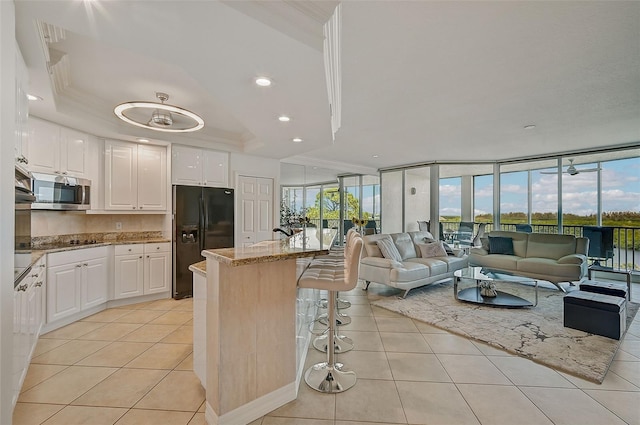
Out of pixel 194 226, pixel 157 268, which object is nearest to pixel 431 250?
pixel 194 226

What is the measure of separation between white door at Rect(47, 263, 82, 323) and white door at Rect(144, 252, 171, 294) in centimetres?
80

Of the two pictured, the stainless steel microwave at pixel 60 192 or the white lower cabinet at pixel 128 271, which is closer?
the stainless steel microwave at pixel 60 192

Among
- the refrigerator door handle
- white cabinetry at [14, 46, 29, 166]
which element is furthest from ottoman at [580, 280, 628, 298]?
white cabinetry at [14, 46, 29, 166]

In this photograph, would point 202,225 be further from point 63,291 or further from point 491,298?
point 491,298

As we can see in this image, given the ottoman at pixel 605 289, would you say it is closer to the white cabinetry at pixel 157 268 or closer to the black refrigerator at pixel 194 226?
the black refrigerator at pixel 194 226

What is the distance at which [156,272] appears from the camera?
4078mm

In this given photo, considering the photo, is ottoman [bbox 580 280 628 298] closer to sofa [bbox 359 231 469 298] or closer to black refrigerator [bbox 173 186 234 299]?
A: sofa [bbox 359 231 469 298]

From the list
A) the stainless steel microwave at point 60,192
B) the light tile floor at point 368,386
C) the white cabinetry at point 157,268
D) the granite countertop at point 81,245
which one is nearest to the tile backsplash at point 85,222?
the granite countertop at point 81,245

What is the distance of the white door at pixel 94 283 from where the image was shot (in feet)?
11.1

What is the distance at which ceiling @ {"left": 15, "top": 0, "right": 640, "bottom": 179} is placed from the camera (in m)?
1.52

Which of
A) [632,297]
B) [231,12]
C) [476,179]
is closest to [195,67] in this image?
[231,12]

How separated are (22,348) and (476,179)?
817cm

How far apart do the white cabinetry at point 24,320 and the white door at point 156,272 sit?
1.33 meters

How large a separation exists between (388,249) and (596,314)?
2454 millimetres
